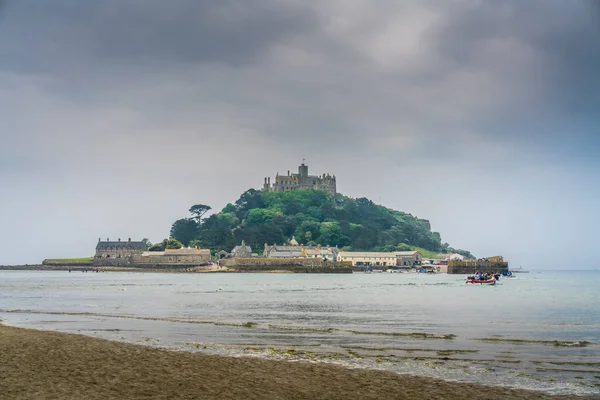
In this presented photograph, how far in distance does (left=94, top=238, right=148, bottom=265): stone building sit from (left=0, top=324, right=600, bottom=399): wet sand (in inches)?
5954

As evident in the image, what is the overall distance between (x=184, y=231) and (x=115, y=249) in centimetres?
1908

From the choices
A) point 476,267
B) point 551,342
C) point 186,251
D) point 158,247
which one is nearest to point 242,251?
point 186,251

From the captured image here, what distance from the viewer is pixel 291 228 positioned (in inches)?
7037

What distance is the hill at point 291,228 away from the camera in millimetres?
163250

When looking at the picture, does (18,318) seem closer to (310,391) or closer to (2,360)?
(2,360)

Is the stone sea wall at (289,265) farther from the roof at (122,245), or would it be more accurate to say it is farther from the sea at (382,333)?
the sea at (382,333)

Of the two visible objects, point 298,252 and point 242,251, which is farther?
point 242,251

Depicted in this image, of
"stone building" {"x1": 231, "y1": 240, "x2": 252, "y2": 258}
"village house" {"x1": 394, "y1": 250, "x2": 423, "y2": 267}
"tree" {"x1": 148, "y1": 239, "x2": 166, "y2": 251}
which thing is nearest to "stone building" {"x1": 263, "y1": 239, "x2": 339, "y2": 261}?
"stone building" {"x1": 231, "y1": 240, "x2": 252, "y2": 258}

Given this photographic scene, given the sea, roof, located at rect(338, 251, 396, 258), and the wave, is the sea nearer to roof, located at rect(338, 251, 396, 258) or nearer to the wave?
the wave

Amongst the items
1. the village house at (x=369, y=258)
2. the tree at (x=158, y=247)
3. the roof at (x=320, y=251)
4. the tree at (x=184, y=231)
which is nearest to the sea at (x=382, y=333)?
the roof at (x=320, y=251)

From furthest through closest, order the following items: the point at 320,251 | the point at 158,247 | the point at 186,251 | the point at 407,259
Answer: the point at 407,259 → the point at 158,247 → the point at 320,251 → the point at 186,251

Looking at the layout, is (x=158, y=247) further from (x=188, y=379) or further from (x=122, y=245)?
(x=188, y=379)

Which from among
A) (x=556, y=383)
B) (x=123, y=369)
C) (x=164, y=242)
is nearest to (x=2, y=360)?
(x=123, y=369)

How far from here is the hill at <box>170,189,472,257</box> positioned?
536ft
